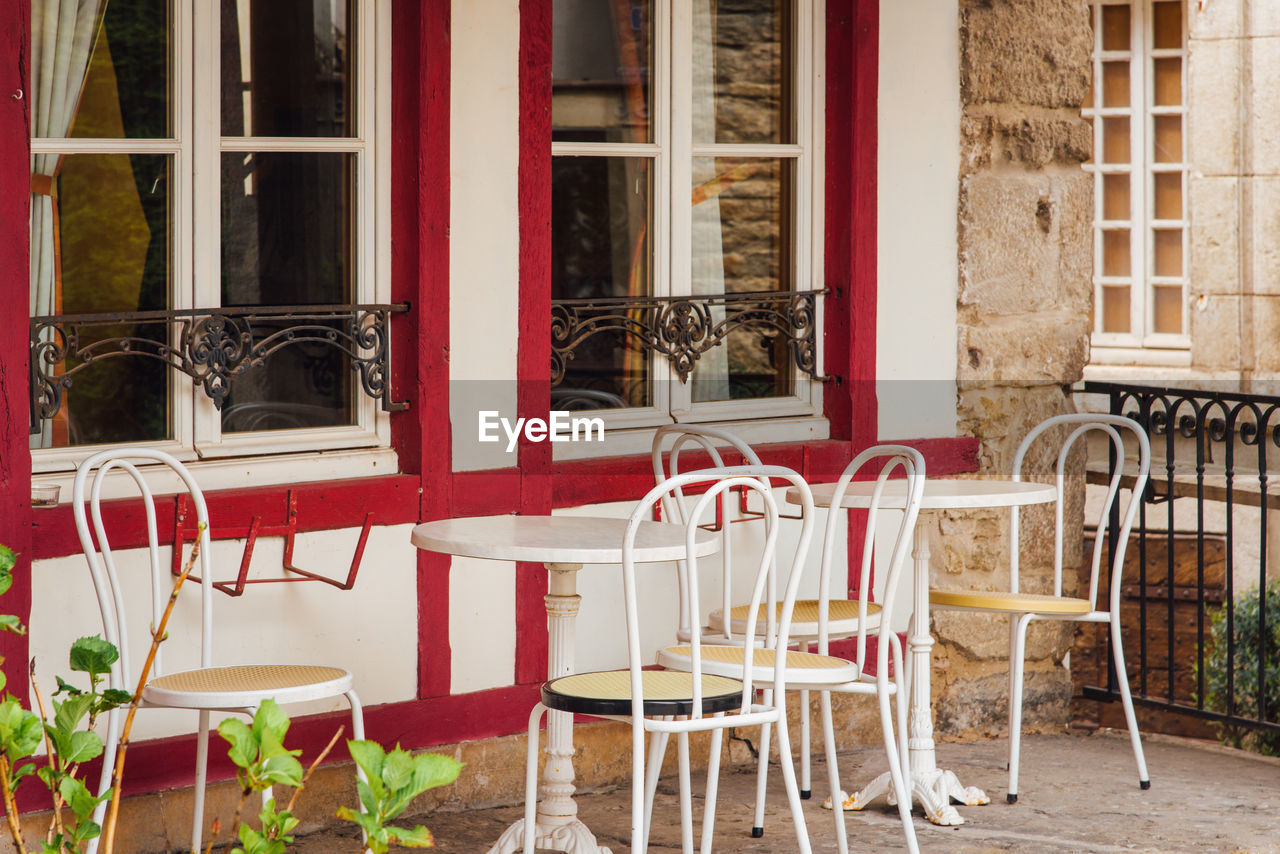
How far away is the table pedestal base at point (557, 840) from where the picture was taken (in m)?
3.30

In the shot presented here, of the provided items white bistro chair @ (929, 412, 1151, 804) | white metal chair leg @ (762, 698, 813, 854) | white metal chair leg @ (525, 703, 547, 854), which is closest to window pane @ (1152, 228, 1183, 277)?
white bistro chair @ (929, 412, 1151, 804)

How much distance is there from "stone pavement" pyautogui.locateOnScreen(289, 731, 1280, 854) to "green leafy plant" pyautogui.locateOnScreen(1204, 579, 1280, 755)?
75 centimetres

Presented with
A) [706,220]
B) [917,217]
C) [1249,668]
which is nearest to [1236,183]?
[1249,668]

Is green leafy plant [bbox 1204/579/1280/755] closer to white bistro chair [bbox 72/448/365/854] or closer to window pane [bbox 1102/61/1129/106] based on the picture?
window pane [bbox 1102/61/1129/106]

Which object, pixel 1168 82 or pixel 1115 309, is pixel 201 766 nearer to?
pixel 1115 309

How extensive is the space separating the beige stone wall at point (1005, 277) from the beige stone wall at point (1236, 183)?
9.02 ft

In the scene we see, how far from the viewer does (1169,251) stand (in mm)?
8062

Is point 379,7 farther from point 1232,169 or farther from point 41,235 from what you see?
point 1232,169

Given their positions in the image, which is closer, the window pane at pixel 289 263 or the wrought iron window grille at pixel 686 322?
the window pane at pixel 289 263

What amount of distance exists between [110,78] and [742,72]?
181 cm

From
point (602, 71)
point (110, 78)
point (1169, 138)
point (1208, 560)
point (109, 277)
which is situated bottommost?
point (1208, 560)

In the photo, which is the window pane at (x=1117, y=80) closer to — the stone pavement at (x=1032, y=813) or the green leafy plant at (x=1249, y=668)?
the green leafy plant at (x=1249, y=668)

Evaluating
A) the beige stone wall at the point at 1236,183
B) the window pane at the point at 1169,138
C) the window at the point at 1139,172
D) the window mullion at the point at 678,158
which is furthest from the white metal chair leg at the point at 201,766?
the window pane at the point at 1169,138

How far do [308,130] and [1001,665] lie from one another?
268 cm
